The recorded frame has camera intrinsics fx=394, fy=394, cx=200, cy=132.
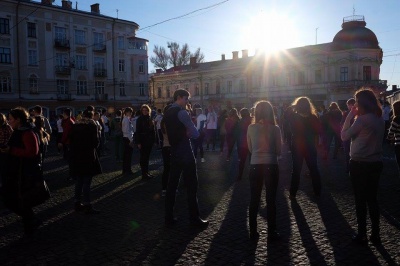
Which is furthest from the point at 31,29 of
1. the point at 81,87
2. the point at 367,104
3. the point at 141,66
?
the point at 367,104

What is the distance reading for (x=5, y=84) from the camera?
41.8 metres

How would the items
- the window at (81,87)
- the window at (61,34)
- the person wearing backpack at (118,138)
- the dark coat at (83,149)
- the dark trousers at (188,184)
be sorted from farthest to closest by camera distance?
the window at (81,87), the window at (61,34), the person wearing backpack at (118,138), the dark coat at (83,149), the dark trousers at (188,184)

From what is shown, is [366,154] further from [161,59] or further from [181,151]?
[161,59]

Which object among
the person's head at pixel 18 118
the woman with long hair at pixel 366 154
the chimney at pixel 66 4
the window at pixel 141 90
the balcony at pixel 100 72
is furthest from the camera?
the window at pixel 141 90

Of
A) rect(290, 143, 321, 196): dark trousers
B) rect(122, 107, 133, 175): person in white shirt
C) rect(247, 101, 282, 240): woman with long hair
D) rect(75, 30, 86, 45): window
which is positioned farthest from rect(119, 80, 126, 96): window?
rect(247, 101, 282, 240): woman with long hair

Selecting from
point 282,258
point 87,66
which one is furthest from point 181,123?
point 87,66

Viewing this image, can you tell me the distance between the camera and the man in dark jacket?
5.85 m

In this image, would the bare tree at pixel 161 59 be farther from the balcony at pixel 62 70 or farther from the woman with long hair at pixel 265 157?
the woman with long hair at pixel 265 157

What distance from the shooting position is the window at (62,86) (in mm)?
46188

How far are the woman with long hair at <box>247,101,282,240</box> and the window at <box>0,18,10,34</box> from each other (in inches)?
1689

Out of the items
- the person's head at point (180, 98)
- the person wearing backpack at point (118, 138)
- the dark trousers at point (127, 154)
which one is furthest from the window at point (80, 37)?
the person's head at point (180, 98)

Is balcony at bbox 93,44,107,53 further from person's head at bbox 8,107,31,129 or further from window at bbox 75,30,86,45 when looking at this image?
person's head at bbox 8,107,31,129

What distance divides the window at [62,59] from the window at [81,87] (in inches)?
104

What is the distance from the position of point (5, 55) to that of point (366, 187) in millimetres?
44180
